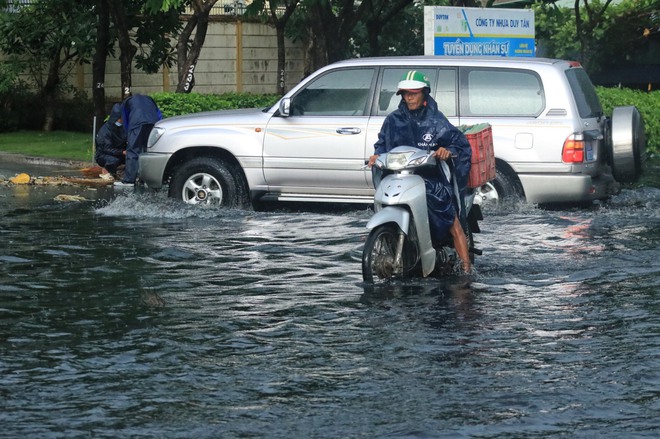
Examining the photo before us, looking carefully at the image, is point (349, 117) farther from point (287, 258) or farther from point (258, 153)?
point (287, 258)

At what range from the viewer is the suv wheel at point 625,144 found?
529 inches

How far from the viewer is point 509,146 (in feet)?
43.8

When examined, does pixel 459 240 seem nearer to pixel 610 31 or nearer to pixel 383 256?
pixel 383 256

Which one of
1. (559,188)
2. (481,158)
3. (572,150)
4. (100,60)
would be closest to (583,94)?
(572,150)

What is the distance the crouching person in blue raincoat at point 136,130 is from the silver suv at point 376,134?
1644 millimetres

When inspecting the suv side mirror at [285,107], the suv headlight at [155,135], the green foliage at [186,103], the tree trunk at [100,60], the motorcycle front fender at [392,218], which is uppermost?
the tree trunk at [100,60]

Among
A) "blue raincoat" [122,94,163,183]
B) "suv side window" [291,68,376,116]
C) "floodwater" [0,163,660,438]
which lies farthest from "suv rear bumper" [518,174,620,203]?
"blue raincoat" [122,94,163,183]

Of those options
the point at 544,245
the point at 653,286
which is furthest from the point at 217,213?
the point at 653,286

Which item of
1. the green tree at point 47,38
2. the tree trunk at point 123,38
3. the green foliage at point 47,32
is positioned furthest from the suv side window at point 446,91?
the green foliage at point 47,32

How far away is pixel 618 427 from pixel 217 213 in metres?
8.49

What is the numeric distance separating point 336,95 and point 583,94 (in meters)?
2.60

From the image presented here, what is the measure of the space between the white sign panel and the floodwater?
270 inches

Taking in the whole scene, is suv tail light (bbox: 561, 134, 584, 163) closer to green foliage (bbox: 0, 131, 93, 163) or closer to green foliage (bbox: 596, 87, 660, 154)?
green foliage (bbox: 596, 87, 660, 154)

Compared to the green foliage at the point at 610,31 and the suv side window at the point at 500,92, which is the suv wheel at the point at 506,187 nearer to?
the suv side window at the point at 500,92
